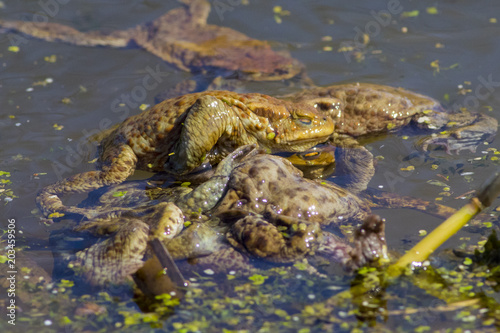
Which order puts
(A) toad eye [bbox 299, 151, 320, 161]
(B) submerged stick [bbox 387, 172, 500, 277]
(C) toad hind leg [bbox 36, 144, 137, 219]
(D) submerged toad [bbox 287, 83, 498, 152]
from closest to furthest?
(B) submerged stick [bbox 387, 172, 500, 277] → (C) toad hind leg [bbox 36, 144, 137, 219] → (A) toad eye [bbox 299, 151, 320, 161] → (D) submerged toad [bbox 287, 83, 498, 152]

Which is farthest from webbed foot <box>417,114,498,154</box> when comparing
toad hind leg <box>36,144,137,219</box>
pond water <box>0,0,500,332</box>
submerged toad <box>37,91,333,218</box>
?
toad hind leg <box>36,144,137,219</box>

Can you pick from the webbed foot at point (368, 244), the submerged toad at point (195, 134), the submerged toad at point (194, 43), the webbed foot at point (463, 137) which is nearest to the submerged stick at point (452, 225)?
the webbed foot at point (368, 244)

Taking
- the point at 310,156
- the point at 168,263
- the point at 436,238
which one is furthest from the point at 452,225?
the point at 310,156

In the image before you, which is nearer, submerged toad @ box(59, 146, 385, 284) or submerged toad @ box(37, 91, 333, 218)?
submerged toad @ box(59, 146, 385, 284)

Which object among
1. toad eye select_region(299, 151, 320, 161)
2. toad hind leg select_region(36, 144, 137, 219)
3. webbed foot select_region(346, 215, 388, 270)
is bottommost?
toad hind leg select_region(36, 144, 137, 219)

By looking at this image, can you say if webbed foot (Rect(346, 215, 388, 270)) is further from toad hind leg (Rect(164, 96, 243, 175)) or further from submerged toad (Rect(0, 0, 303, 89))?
submerged toad (Rect(0, 0, 303, 89))

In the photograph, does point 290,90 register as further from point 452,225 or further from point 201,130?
point 452,225
